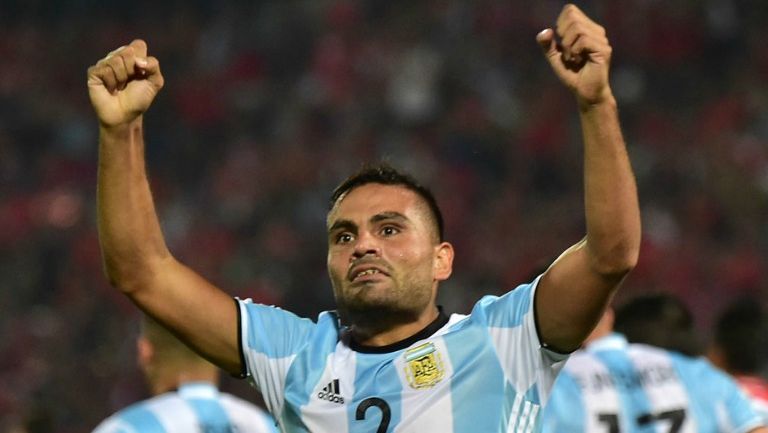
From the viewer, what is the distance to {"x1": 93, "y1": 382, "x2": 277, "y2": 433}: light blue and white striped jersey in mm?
4727

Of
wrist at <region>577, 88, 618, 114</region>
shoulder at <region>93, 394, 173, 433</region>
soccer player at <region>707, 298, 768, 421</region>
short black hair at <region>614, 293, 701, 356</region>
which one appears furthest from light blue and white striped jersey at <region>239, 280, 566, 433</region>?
→ soccer player at <region>707, 298, 768, 421</region>

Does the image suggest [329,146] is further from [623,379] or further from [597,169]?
[597,169]

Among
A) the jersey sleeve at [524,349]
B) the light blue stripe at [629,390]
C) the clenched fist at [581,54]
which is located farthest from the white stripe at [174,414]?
the clenched fist at [581,54]

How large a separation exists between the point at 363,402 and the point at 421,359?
0.18m

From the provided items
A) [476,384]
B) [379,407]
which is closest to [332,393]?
[379,407]

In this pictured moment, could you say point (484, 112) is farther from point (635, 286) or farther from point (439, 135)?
point (635, 286)

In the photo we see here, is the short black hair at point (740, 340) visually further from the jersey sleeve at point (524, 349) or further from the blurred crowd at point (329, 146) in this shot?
the blurred crowd at point (329, 146)

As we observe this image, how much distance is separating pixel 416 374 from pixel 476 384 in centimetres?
16

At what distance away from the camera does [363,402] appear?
3.57 metres

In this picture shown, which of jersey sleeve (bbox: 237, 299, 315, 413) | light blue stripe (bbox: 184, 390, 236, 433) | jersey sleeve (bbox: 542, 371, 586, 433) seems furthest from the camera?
jersey sleeve (bbox: 542, 371, 586, 433)

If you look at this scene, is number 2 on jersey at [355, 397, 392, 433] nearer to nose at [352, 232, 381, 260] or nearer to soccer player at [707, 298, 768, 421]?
nose at [352, 232, 381, 260]

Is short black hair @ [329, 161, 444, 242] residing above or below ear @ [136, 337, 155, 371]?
above

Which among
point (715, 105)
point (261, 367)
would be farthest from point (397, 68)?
point (261, 367)

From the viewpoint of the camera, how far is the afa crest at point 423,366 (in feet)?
11.8
